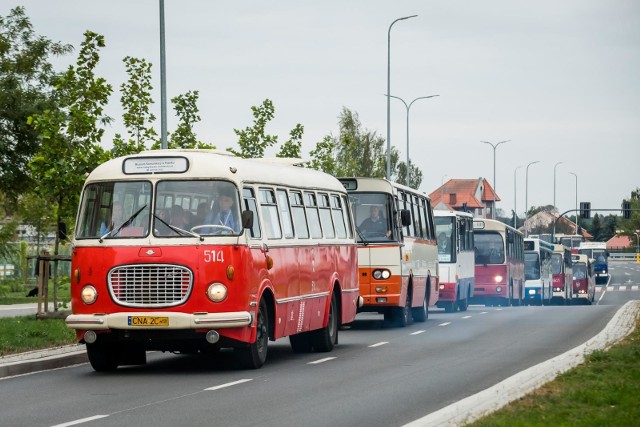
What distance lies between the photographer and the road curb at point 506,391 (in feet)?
37.3

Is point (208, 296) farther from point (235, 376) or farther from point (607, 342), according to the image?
point (607, 342)

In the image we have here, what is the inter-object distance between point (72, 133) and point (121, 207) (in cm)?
1138

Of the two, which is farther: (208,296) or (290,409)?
(208,296)

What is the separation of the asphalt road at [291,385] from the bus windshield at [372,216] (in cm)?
455

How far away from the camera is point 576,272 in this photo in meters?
89.1

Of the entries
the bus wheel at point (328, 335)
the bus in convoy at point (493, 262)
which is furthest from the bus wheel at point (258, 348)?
the bus in convoy at point (493, 262)

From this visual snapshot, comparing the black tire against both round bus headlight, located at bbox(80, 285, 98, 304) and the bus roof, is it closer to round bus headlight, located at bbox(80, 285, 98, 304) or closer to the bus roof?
the bus roof

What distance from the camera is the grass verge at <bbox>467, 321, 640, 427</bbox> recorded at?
11.2m

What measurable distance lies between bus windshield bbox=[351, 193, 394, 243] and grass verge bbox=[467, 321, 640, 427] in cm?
1315

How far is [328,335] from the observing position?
73.4 ft

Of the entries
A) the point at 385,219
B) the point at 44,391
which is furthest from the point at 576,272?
the point at 44,391

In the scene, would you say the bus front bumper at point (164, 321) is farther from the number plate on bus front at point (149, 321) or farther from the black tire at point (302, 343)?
the black tire at point (302, 343)

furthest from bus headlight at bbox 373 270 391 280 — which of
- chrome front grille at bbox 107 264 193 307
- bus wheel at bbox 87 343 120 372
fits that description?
chrome front grille at bbox 107 264 193 307

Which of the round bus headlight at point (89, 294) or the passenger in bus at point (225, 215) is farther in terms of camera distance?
the passenger in bus at point (225, 215)
